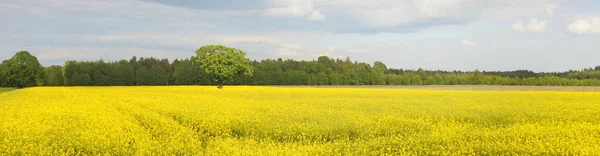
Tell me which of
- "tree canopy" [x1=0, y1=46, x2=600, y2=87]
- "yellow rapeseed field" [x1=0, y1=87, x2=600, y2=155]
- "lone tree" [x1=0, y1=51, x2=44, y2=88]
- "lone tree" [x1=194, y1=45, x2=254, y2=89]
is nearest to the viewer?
"yellow rapeseed field" [x1=0, y1=87, x2=600, y2=155]

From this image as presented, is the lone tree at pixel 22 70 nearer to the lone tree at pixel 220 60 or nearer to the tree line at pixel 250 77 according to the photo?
the tree line at pixel 250 77

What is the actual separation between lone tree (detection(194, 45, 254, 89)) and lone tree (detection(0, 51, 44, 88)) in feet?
109

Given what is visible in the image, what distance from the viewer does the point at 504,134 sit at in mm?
13266

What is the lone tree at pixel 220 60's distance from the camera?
2228 inches

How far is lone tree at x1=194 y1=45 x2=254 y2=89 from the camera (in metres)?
56.6

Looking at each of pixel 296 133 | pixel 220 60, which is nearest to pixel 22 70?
pixel 220 60

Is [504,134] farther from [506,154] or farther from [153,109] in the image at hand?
[153,109]

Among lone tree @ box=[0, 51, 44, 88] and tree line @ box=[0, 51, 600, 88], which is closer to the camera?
lone tree @ box=[0, 51, 44, 88]

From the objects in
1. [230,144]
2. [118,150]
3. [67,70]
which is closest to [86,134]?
[118,150]

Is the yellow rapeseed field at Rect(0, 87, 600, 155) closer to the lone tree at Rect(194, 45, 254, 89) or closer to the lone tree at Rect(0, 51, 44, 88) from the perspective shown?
the lone tree at Rect(194, 45, 254, 89)

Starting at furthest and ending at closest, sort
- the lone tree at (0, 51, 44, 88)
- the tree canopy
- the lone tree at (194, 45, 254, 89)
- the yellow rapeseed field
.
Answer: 1. the tree canopy
2. the lone tree at (0, 51, 44, 88)
3. the lone tree at (194, 45, 254, 89)
4. the yellow rapeseed field

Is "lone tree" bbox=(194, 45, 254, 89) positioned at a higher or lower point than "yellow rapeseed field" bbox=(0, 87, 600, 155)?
higher

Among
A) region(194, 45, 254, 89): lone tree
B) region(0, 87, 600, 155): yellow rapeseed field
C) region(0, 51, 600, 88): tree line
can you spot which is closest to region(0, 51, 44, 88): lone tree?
region(0, 51, 600, 88): tree line

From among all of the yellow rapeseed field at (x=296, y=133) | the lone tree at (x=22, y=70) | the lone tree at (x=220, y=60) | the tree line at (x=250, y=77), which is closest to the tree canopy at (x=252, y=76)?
the tree line at (x=250, y=77)
